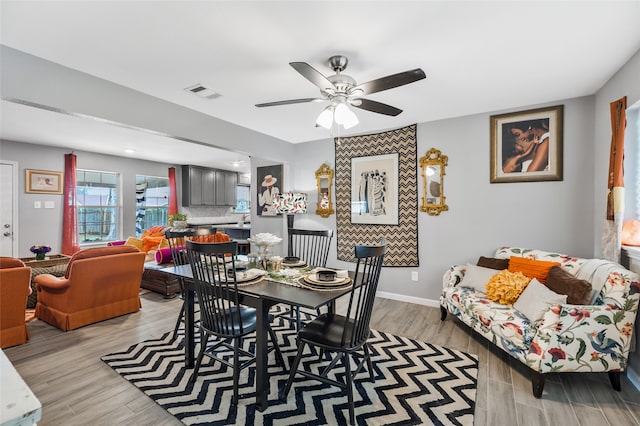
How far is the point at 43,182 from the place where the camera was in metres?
5.41

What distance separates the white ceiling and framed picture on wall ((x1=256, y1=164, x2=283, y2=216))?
219 cm

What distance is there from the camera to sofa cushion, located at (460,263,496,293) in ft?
10.0

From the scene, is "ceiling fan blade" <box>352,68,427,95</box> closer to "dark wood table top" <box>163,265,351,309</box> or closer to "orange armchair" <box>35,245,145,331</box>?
"dark wood table top" <box>163,265,351,309</box>

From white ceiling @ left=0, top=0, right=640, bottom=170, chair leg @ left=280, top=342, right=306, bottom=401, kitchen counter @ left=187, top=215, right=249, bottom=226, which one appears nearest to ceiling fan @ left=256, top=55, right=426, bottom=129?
white ceiling @ left=0, top=0, right=640, bottom=170

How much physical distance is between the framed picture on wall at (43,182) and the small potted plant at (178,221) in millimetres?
1952

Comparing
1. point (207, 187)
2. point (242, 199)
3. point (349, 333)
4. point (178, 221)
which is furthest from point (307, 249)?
point (242, 199)

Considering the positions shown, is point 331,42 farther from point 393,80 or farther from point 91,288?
point 91,288

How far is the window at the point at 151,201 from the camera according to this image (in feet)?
22.8

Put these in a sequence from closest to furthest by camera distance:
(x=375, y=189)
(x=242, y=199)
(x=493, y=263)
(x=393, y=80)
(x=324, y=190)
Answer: (x=393, y=80), (x=493, y=263), (x=375, y=189), (x=324, y=190), (x=242, y=199)

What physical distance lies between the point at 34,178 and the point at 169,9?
5.43 metres

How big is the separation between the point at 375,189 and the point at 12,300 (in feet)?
13.3

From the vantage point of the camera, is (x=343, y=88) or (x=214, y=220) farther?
(x=214, y=220)

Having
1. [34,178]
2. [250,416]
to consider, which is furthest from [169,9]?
[34,178]

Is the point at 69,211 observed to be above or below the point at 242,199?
below
